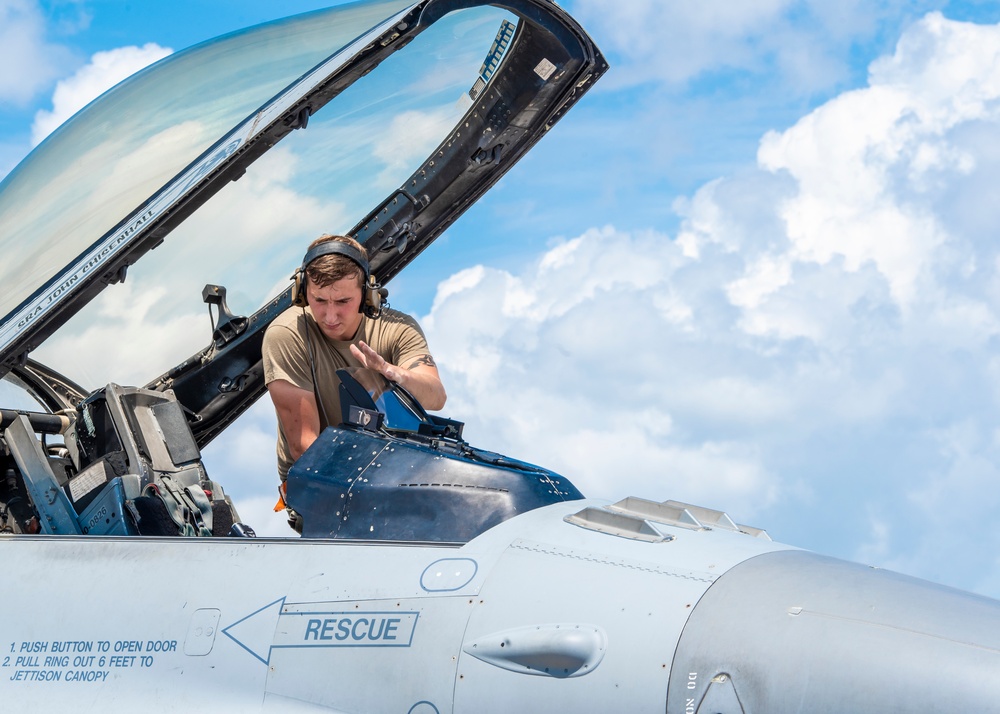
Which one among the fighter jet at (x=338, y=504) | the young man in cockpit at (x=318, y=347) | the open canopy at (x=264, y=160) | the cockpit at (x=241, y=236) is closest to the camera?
the fighter jet at (x=338, y=504)

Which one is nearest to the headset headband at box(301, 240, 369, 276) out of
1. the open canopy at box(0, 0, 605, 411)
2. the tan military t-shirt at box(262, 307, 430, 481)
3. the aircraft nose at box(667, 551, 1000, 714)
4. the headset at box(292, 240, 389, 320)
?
the headset at box(292, 240, 389, 320)

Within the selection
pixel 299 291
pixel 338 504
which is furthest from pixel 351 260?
pixel 338 504

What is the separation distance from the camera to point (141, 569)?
338cm

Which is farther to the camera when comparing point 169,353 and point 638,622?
point 169,353

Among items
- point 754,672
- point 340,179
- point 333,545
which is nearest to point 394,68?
point 340,179

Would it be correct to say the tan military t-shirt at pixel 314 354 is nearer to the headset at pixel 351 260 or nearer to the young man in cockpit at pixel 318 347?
the young man in cockpit at pixel 318 347

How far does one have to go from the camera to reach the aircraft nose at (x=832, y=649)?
2.43m

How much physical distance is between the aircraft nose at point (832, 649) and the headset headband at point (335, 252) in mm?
2336

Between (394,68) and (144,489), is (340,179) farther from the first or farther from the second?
(144,489)

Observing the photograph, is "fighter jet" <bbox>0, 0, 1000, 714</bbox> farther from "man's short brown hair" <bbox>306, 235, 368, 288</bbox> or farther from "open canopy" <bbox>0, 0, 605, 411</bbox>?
"man's short brown hair" <bbox>306, 235, 368, 288</bbox>

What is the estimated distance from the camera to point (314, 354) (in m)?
4.54

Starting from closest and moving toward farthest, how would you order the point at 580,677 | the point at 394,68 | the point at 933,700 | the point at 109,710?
the point at 933,700 < the point at 580,677 < the point at 109,710 < the point at 394,68

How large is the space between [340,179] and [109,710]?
3.07 meters

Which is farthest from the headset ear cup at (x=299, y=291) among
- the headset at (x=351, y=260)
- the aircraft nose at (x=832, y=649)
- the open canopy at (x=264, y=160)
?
the aircraft nose at (x=832, y=649)
